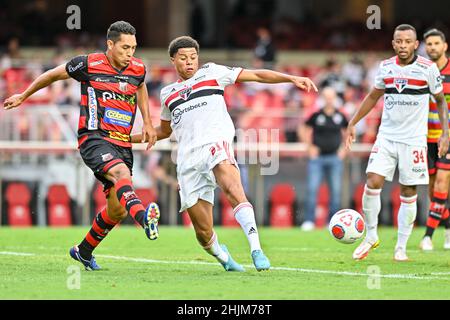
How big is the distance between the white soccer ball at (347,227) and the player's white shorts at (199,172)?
1.60m

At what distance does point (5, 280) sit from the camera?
33.1 ft

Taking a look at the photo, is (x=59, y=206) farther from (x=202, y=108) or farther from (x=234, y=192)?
(x=234, y=192)

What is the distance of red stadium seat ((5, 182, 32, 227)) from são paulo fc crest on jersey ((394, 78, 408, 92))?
9.97m

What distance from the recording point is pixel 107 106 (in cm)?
1092

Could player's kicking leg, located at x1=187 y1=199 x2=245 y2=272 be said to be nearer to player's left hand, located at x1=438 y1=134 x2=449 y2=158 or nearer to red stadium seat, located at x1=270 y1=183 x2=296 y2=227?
player's left hand, located at x1=438 y1=134 x2=449 y2=158

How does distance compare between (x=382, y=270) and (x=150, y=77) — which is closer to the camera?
(x=382, y=270)

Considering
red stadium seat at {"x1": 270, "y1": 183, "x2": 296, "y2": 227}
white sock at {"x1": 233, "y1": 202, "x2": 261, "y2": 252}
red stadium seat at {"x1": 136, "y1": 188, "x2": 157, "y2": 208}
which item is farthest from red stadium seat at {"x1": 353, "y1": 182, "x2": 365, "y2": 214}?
white sock at {"x1": 233, "y1": 202, "x2": 261, "y2": 252}

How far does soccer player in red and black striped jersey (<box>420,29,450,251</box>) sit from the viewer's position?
1383cm

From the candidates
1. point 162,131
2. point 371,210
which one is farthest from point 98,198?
point 162,131

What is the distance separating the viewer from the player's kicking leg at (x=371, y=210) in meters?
12.5

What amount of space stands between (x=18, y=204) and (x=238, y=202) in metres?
10.9
